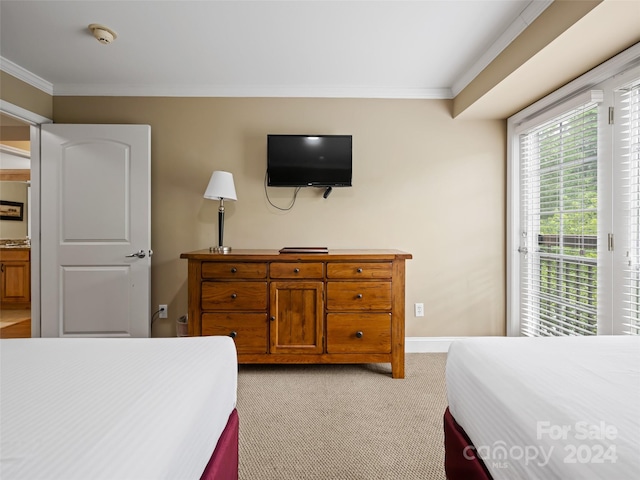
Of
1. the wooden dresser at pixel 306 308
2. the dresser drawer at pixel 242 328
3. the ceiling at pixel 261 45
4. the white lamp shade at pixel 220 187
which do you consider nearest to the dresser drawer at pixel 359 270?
the wooden dresser at pixel 306 308

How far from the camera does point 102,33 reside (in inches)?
85.7

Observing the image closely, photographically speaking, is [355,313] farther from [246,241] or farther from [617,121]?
[617,121]

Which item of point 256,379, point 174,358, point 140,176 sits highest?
point 140,176

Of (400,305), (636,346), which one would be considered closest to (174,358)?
(636,346)

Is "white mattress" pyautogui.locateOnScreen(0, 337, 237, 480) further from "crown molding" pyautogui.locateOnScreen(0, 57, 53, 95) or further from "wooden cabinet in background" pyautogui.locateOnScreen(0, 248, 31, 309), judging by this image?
"wooden cabinet in background" pyautogui.locateOnScreen(0, 248, 31, 309)

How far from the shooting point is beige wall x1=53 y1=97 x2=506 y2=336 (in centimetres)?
308

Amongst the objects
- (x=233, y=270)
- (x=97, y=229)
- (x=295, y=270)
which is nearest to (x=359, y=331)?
(x=295, y=270)

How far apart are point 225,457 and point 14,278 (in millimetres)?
6057

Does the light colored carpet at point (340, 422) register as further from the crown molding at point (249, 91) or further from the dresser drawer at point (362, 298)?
the crown molding at point (249, 91)

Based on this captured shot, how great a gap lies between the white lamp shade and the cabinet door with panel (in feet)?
2.95

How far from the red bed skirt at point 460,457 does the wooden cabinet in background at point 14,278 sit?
248 inches

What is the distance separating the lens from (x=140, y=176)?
116 inches

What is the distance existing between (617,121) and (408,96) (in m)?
1.58

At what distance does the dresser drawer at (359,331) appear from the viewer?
250cm
